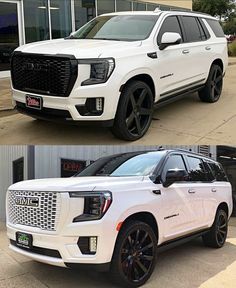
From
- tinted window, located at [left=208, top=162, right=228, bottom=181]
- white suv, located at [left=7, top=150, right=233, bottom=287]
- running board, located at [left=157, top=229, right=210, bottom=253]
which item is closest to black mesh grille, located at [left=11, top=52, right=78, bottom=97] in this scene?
white suv, located at [left=7, top=150, right=233, bottom=287]

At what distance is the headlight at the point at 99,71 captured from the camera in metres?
5.73

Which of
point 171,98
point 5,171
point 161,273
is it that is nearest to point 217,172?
point 171,98

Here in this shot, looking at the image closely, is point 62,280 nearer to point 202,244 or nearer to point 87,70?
point 87,70

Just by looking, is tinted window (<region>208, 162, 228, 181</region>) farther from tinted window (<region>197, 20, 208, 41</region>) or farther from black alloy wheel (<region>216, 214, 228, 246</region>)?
tinted window (<region>197, 20, 208, 41</region>)

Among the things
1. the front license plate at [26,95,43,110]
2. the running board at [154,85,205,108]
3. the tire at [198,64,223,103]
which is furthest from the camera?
the tire at [198,64,223,103]

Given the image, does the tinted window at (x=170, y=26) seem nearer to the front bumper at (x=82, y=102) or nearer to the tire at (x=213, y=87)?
the tire at (x=213, y=87)

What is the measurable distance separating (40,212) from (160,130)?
352 cm

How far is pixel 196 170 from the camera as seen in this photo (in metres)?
6.68

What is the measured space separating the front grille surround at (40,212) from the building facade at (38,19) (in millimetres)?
9541

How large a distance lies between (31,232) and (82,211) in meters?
0.75

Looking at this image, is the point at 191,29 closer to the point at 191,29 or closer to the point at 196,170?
the point at 191,29

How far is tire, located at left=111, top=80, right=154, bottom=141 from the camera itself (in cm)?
612

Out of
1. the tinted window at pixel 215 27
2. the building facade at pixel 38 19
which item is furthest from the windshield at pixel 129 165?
the building facade at pixel 38 19

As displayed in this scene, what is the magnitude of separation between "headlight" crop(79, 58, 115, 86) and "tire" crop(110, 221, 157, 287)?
2167mm
